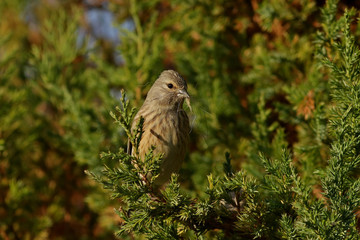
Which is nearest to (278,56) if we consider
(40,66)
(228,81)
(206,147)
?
(228,81)

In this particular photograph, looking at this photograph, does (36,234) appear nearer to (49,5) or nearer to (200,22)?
(200,22)

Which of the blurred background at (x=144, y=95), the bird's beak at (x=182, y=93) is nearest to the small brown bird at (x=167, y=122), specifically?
the bird's beak at (x=182, y=93)

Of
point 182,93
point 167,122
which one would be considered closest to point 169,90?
point 182,93

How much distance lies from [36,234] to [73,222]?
0.48 metres

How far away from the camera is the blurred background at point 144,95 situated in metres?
3.48

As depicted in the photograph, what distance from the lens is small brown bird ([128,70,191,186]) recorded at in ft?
11.0

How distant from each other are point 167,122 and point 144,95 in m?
0.81

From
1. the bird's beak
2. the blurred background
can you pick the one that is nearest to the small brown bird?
the bird's beak

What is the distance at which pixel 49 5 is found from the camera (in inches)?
234

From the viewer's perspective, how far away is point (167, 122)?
346cm

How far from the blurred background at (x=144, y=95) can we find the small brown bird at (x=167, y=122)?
220 mm

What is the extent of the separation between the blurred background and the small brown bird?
0.22 m

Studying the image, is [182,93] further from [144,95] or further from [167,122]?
[144,95]

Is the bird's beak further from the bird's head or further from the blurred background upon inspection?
the blurred background
